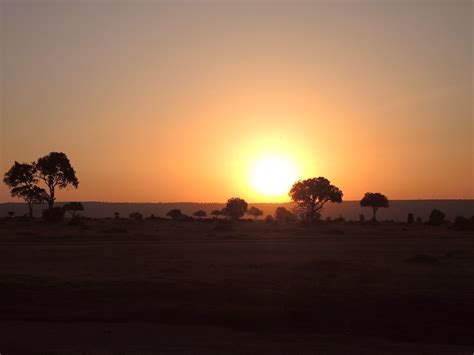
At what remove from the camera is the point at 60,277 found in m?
23.1

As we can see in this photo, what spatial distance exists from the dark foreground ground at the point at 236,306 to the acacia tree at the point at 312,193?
217 feet

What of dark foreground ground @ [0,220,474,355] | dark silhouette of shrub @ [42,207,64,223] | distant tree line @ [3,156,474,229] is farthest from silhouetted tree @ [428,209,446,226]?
dark foreground ground @ [0,220,474,355]

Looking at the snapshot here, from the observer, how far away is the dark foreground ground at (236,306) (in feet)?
45.8

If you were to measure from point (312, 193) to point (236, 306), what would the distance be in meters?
78.5

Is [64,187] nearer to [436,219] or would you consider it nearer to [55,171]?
[55,171]

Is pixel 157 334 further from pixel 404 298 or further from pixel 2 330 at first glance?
pixel 404 298

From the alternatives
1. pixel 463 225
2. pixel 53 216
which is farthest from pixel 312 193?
pixel 53 216

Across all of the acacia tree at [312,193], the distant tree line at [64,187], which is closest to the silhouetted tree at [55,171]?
the distant tree line at [64,187]

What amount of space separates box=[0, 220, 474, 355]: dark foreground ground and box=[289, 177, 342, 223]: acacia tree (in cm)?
6609

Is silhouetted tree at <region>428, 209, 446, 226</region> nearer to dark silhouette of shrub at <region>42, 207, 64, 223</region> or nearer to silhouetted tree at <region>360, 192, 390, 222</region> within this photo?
silhouetted tree at <region>360, 192, 390, 222</region>

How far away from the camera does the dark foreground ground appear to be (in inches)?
549

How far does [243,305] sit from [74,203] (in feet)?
272

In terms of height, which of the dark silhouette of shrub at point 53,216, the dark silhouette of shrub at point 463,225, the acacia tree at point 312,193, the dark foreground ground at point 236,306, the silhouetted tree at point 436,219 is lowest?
the dark foreground ground at point 236,306

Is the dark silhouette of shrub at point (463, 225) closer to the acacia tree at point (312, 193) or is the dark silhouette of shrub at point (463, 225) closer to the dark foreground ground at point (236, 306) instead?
the acacia tree at point (312, 193)
